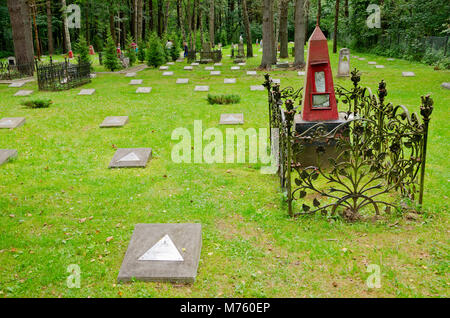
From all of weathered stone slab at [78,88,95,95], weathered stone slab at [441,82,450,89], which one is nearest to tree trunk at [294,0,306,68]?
weathered stone slab at [441,82,450,89]

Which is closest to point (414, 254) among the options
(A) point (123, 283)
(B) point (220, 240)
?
(B) point (220, 240)

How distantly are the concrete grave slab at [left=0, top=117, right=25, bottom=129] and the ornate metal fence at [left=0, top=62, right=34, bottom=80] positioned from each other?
9.52 m

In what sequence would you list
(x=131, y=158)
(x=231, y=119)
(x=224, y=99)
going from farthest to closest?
(x=224, y=99)
(x=231, y=119)
(x=131, y=158)

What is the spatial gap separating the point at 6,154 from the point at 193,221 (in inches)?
215

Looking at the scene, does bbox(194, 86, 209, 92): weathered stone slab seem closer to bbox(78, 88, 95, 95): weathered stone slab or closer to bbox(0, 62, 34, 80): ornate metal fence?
bbox(78, 88, 95, 95): weathered stone slab

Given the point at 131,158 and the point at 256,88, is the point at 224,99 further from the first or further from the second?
the point at 131,158

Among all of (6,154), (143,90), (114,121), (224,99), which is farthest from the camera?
(143,90)

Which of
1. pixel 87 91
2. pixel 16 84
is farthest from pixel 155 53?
pixel 87 91

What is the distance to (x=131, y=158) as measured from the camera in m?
8.53

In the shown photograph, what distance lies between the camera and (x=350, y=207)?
19.2 ft

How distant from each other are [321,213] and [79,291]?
3.44m

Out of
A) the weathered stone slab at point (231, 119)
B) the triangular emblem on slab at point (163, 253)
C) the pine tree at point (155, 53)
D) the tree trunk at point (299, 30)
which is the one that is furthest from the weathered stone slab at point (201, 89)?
the triangular emblem on slab at point (163, 253)

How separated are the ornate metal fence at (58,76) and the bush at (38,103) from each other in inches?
120

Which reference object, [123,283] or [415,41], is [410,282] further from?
[415,41]
